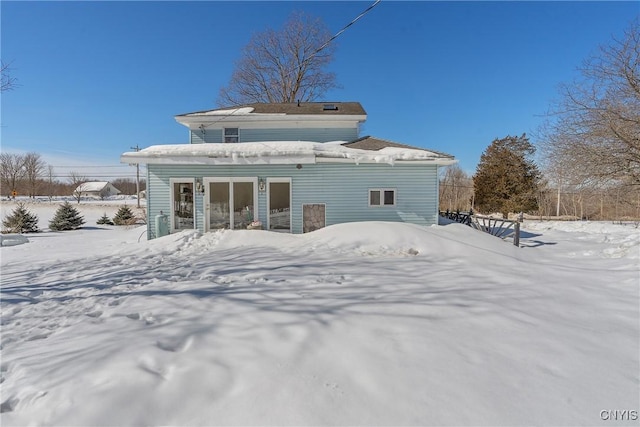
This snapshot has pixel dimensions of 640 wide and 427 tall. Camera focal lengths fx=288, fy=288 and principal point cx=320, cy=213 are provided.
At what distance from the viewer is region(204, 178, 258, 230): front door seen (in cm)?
1074

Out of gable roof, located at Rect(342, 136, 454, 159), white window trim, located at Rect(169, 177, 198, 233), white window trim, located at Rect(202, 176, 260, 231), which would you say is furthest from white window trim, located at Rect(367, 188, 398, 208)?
white window trim, located at Rect(169, 177, 198, 233)

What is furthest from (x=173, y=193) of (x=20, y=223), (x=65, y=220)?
(x=65, y=220)

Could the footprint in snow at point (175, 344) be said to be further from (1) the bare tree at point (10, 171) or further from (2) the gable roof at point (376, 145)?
(1) the bare tree at point (10, 171)

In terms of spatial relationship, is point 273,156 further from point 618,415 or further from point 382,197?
point 618,415

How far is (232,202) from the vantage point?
10773 mm

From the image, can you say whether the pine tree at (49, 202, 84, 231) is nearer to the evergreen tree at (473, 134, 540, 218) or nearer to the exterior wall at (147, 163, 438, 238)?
the exterior wall at (147, 163, 438, 238)

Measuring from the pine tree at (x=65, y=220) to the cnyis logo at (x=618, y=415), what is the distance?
2081cm

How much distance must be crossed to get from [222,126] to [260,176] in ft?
15.3

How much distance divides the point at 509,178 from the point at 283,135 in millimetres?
19659

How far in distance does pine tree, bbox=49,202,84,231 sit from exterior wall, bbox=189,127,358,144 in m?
8.64

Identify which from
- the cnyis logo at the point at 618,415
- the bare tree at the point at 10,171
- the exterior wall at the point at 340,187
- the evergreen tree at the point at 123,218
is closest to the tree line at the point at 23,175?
the bare tree at the point at 10,171

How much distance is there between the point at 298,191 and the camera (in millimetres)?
10680

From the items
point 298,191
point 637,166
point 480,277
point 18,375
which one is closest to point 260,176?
point 298,191

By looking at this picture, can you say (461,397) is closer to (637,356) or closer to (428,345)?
(428,345)
